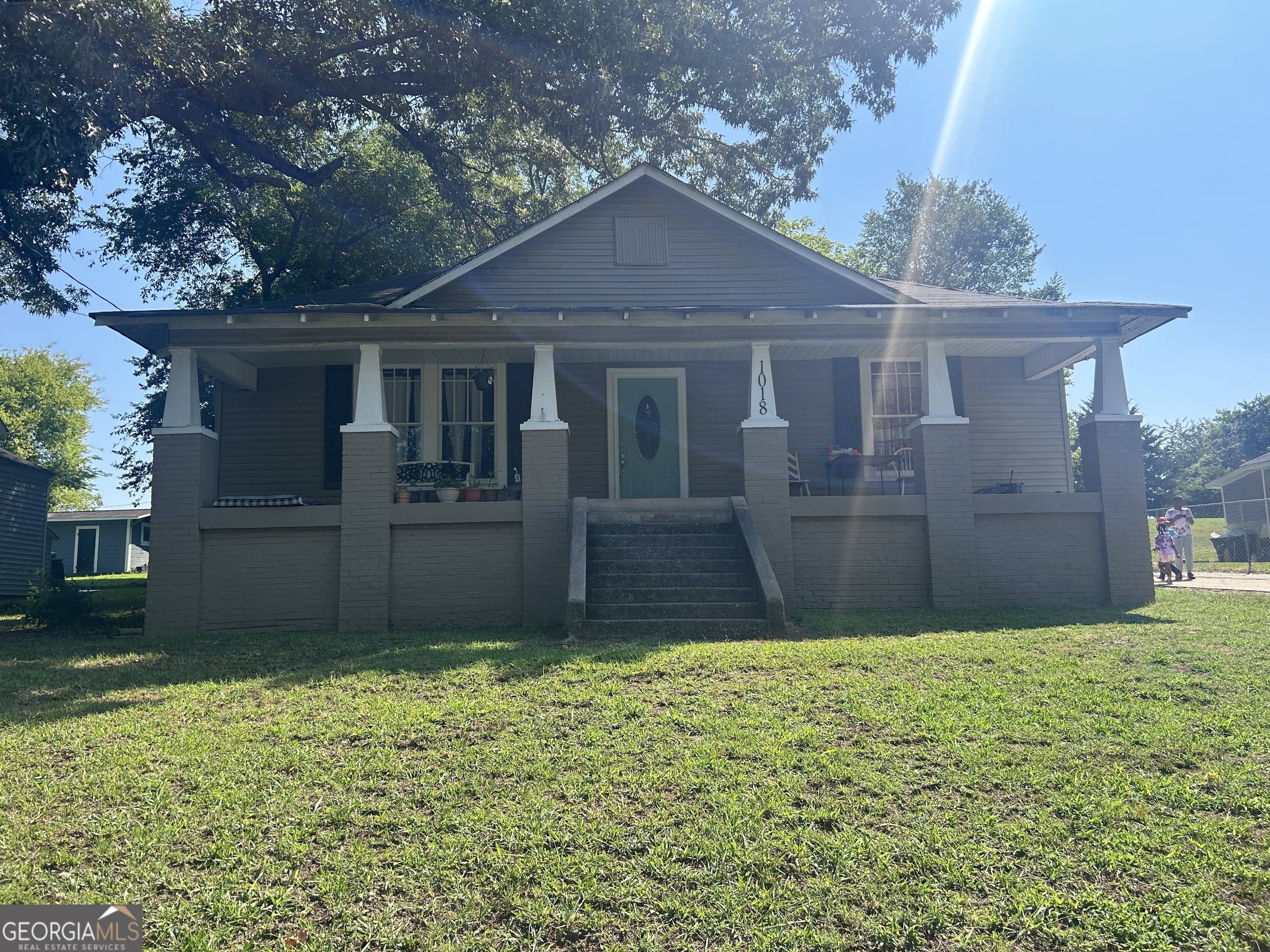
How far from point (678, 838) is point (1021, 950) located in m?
1.51

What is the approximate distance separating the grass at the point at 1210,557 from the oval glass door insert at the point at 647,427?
676 cm

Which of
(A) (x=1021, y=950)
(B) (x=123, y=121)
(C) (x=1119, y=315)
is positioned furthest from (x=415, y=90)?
(A) (x=1021, y=950)

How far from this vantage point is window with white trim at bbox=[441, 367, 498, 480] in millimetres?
12938

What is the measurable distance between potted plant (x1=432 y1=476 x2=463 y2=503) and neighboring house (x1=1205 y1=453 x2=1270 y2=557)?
18.0m

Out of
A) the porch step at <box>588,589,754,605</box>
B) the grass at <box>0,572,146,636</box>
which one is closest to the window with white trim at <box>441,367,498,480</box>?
the porch step at <box>588,589,754,605</box>

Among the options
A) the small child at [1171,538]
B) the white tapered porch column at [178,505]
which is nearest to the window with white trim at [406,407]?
the white tapered porch column at [178,505]

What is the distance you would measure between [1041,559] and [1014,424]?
11.6 feet

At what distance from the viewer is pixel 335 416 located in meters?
12.9

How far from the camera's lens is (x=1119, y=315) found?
11062 mm

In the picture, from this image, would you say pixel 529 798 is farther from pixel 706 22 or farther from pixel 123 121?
pixel 706 22

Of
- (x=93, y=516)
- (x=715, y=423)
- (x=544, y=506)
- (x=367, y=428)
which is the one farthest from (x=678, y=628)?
(x=93, y=516)

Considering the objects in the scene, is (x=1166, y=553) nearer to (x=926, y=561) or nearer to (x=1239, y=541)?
(x=926, y=561)

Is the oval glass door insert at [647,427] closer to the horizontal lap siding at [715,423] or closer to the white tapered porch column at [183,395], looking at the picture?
the horizontal lap siding at [715,423]

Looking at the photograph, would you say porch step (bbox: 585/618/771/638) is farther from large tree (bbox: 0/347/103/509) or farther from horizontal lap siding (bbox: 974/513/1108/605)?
large tree (bbox: 0/347/103/509)
